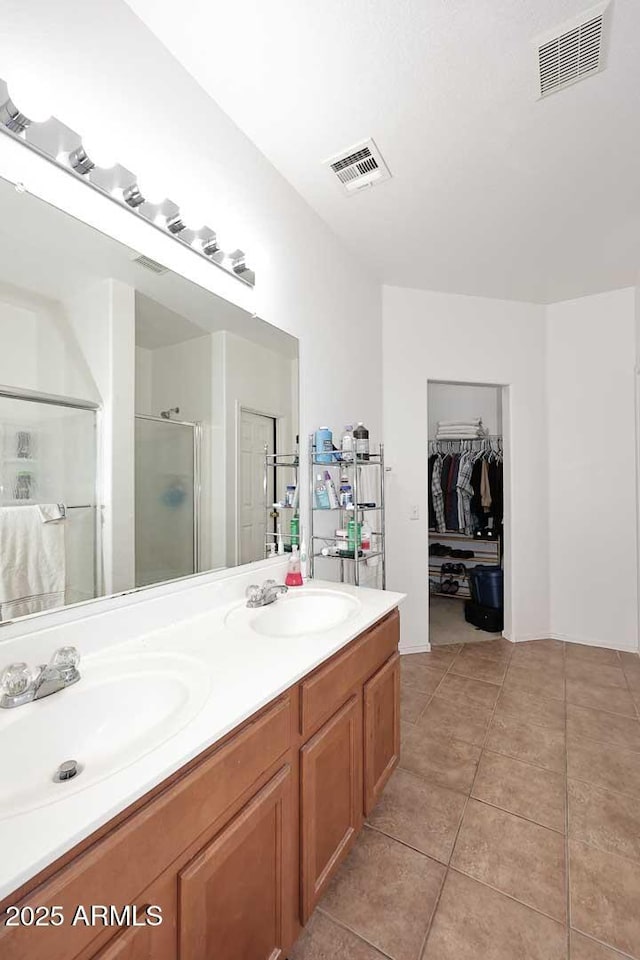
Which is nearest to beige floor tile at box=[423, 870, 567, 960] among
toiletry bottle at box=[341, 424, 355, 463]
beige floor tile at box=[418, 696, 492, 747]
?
beige floor tile at box=[418, 696, 492, 747]

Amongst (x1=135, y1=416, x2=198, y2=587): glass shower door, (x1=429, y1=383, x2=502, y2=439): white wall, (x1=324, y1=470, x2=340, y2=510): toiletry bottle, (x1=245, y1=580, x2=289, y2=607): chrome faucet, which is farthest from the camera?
(x1=429, y1=383, x2=502, y2=439): white wall

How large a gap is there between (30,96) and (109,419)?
0.86 m

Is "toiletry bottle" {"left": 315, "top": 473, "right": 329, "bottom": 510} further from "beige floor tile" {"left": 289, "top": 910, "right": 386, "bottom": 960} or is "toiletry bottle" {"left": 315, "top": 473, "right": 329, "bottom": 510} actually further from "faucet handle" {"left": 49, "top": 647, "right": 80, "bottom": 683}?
"beige floor tile" {"left": 289, "top": 910, "right": 386, "bottom": 960}

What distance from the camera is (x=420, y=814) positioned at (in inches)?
66.9

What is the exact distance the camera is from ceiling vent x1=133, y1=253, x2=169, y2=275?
1351 millimetres

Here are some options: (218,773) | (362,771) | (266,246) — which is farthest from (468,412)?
(218,773)

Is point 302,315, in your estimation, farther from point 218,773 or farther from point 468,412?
point 468,412

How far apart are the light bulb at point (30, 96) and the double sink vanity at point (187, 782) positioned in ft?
4.44

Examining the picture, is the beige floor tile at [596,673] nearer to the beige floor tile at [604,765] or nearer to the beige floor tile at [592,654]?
the beige floor tile at [592,654]

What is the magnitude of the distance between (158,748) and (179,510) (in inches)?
33.3

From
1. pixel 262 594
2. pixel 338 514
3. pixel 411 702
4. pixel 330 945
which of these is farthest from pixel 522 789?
pixel 338 514

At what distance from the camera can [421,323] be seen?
332 centimetres

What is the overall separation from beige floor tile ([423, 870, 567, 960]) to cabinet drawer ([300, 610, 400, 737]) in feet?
2.35

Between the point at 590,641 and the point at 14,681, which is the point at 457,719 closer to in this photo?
the point at 590,641
